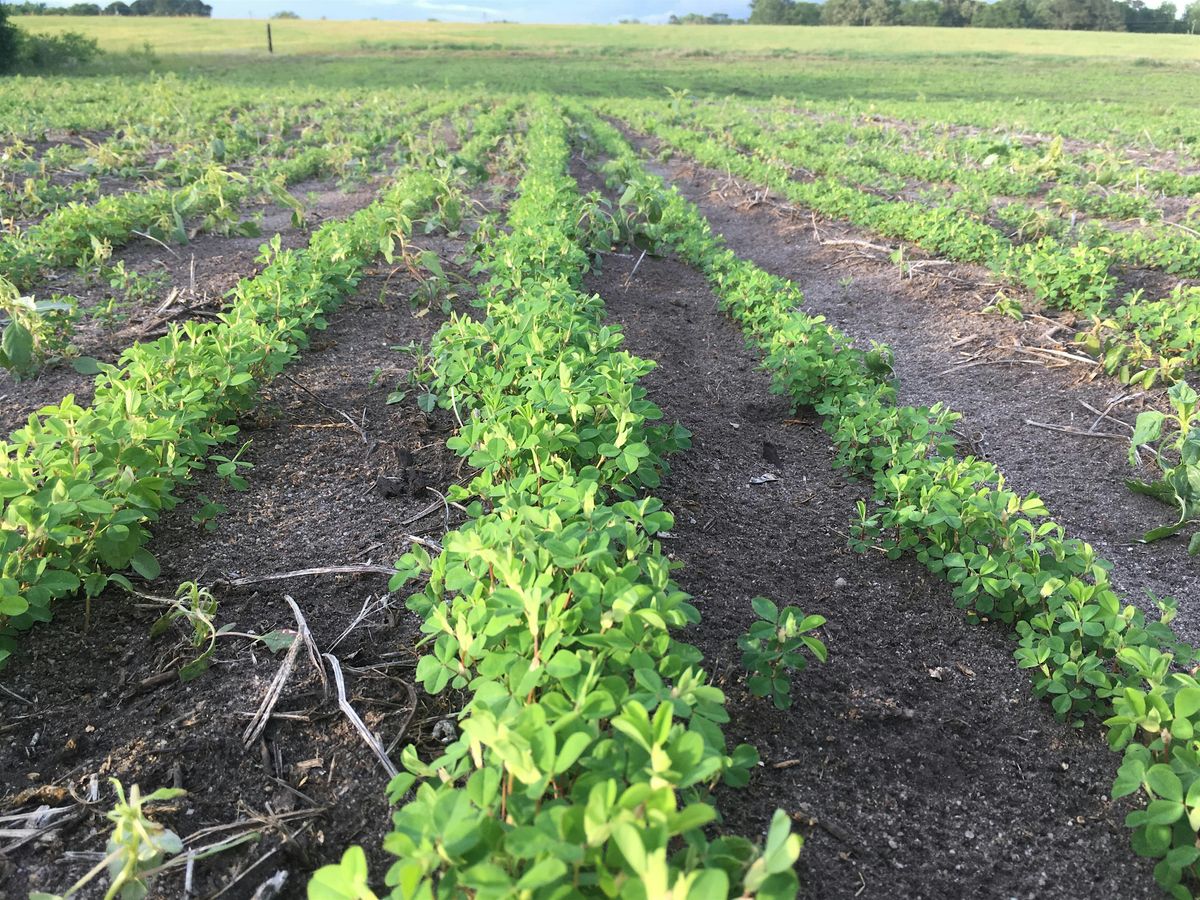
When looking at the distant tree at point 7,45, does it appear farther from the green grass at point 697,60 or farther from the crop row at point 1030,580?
the crop row at point 1030,580

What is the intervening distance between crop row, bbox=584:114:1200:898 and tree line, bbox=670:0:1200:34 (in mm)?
88710

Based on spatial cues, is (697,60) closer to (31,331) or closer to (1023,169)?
(1023,169)

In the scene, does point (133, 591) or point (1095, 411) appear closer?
point (133, 591)

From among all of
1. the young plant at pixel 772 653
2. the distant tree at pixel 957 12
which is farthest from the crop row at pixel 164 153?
the distant tree at pixel 957 12

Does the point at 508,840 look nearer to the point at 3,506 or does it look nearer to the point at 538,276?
the point at 3,506

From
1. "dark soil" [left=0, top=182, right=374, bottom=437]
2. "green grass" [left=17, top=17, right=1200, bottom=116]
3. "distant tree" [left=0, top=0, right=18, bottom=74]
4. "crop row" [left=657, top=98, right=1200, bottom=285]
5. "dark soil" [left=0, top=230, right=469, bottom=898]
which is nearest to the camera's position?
"dark soil" [left=0, top=230, right=469, bottom=898]

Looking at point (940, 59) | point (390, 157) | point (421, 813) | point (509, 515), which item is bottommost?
point (421, 813)

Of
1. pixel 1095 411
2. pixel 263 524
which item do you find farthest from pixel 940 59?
pixel 263 524

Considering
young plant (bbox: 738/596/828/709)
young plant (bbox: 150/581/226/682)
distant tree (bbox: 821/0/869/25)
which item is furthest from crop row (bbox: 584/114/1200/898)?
distant tree (bbox: 821/0/869/25)

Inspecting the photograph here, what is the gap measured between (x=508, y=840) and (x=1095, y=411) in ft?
15.1

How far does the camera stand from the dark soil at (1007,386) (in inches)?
128

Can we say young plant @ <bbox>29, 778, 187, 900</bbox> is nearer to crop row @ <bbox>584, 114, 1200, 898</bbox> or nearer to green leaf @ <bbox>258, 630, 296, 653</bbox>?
green leaf @ <bbox>258, 630, 296, 653</bbox>

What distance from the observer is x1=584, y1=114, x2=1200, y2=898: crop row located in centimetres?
168

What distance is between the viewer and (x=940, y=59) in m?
47.7
